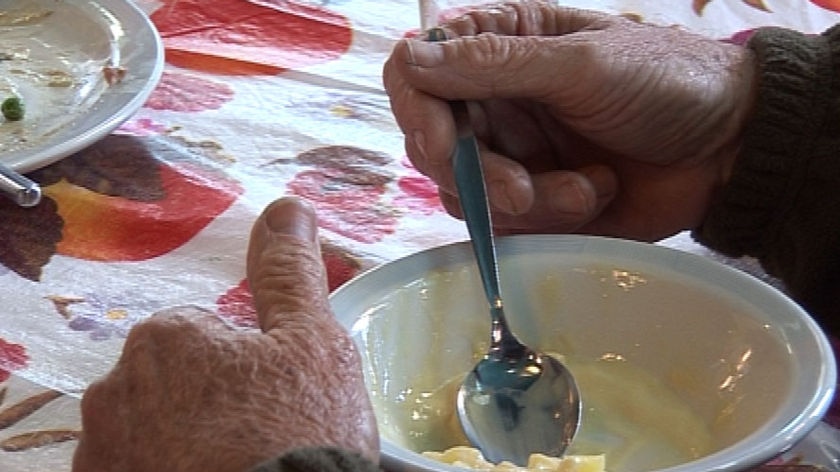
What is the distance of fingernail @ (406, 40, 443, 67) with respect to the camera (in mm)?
701

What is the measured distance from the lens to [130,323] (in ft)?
2.27

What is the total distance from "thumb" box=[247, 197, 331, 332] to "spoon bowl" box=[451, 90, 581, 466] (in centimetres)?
12

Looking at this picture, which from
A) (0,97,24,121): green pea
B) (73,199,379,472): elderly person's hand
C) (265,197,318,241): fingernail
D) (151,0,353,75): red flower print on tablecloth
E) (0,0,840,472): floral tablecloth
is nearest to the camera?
(73,199,379,472): elderly person's hand

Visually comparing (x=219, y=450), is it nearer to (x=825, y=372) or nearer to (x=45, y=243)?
(x=825, y=372)

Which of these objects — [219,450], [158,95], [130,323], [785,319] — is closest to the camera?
[219,450]

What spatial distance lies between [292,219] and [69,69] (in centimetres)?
54

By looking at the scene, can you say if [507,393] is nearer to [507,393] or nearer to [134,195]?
[507,393]

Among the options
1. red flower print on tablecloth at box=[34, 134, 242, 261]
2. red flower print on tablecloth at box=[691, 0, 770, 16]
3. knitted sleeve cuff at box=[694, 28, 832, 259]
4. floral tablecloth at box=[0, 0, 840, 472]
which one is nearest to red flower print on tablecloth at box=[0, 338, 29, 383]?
floral tablecloth at box=[0, 0, 840, 472]

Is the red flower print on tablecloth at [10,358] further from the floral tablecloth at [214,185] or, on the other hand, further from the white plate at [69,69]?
the white plate at [69,69]

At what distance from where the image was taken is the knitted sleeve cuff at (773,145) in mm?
738

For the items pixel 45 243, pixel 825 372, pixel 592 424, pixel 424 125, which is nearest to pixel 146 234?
pixel 45 243

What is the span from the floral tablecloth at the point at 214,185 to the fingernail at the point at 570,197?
0.28ft

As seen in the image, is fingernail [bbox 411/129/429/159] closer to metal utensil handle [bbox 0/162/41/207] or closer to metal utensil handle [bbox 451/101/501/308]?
metal utensil handle [bbox 451/101/501/308]

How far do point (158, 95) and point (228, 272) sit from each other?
292 mm
